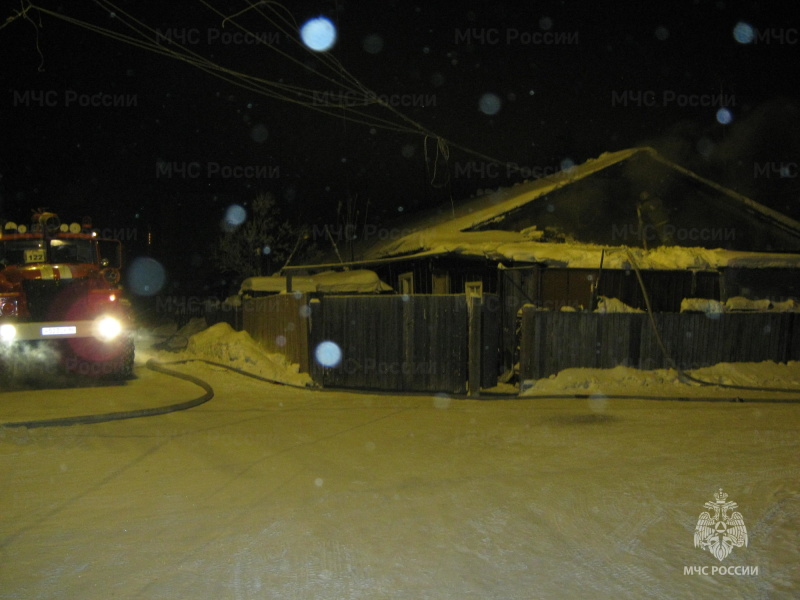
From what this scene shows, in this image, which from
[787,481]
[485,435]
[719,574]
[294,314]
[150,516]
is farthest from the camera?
[294,314]

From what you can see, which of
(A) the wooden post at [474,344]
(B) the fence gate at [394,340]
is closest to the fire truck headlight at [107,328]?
(B) the fence gate at [394,340]

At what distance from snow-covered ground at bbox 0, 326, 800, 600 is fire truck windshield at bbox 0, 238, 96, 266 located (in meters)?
4.35

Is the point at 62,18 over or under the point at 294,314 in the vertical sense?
over

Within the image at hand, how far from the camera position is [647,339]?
12.8 m

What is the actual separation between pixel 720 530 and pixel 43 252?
13548mm

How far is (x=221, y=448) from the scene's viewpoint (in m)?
7.72

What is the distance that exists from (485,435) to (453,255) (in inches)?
309

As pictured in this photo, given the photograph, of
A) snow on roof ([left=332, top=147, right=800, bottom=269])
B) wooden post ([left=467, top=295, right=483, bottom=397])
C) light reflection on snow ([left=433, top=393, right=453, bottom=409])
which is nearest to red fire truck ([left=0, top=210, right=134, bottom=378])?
light reflection on snow ([left=433, top=393, right=453, bottom=409])

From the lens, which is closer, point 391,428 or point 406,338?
point 391,428

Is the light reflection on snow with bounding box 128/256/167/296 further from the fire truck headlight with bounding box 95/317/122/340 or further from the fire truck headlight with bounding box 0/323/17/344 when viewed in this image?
the fire truck headlight with bounding box 0/323/17/344

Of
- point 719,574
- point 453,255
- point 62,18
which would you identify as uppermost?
point 62,18

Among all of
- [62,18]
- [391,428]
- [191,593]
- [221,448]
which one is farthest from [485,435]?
[62,18]

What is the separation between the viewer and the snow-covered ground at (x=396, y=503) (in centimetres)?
423

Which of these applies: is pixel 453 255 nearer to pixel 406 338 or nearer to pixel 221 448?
pixel 406 338
